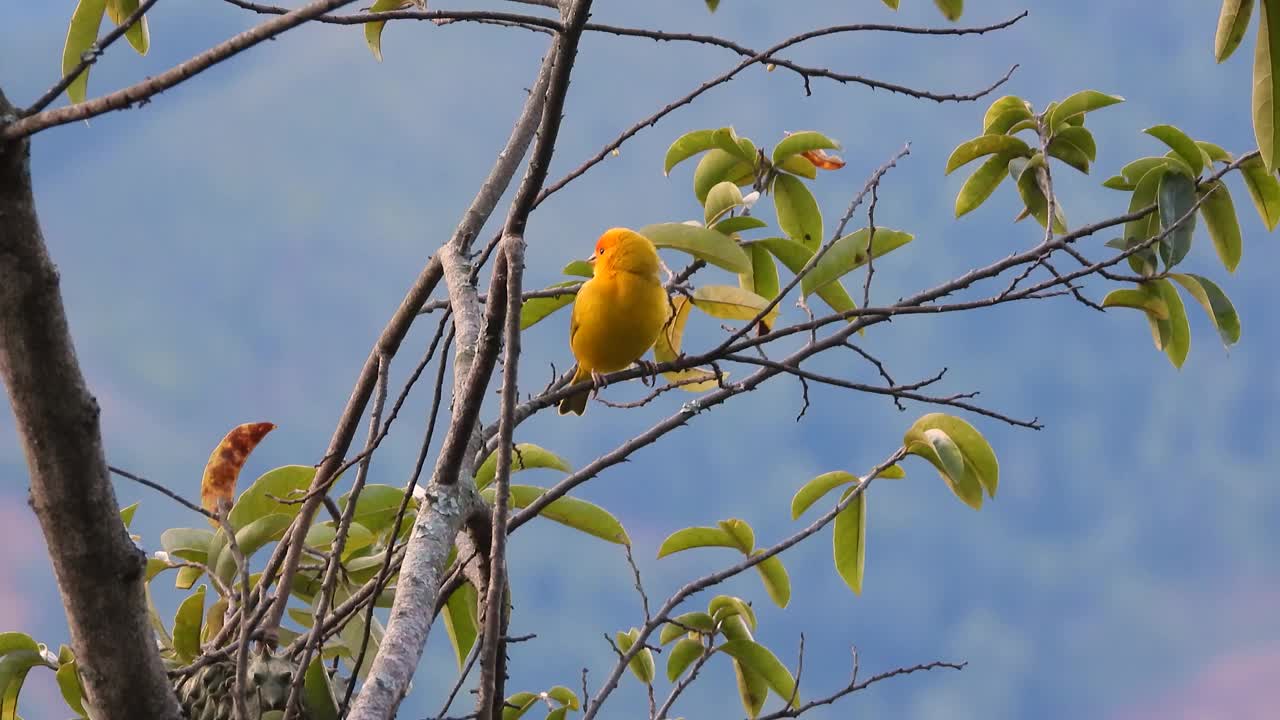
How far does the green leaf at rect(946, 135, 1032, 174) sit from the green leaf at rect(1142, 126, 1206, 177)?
0.33 m

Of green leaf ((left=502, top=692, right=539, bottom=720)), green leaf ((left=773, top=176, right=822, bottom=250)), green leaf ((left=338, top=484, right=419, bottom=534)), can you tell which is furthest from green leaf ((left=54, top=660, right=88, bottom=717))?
green leaf ((left=773, top=176, right=822, bottom=250))

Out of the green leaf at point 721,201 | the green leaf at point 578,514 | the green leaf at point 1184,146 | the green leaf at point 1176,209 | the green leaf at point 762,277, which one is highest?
the green leaf at point 1184,146

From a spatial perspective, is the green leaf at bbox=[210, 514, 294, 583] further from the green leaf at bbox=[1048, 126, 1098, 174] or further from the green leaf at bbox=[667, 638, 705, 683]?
the green leaf at bbox=[1048, 126, 1098, 174]

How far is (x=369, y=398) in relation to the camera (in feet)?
8.96

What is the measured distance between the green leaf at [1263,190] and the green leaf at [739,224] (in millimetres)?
1244

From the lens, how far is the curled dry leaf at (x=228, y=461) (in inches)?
95.7

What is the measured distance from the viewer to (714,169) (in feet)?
9.84

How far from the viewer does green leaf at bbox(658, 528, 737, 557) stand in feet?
9.11

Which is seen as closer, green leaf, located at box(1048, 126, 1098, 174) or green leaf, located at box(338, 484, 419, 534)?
green leaf, located at box(338, 484, 419, 534)

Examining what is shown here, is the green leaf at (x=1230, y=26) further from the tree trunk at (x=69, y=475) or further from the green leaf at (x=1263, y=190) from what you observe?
the tree trunk at (x=69, y=475)

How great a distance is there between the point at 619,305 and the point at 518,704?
108 cm

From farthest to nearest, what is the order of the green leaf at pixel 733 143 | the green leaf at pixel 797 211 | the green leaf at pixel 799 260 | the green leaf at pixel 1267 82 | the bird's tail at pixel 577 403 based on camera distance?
1. the bird's tail at pixel 577 403
2. the green leaf at pixel 797 211
3. the green leaf at pixel 733 143
4. the green leaf at pixel 799 260
5. the green leaf at pixel 1267 82

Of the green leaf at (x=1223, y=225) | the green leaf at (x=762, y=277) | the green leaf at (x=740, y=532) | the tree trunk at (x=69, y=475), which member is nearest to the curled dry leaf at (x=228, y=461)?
the tree trunk at (x=69, y=475)

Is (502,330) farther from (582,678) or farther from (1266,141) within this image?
(1266,141)
